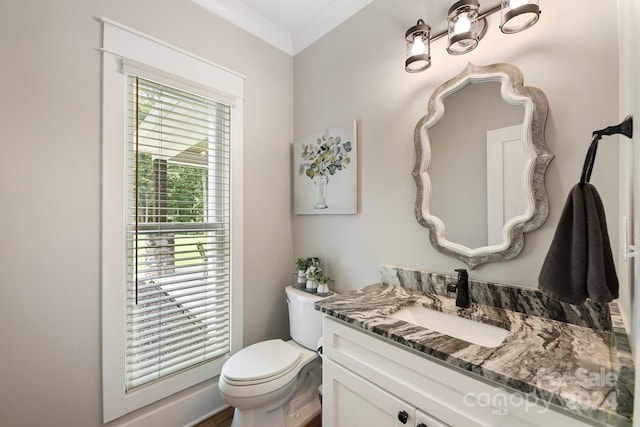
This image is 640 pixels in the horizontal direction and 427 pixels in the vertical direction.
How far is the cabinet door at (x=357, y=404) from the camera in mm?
886

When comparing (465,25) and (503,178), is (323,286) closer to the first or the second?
(503,178)

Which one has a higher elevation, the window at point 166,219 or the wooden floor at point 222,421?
the window at point 166,219

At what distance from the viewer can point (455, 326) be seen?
3.56ft

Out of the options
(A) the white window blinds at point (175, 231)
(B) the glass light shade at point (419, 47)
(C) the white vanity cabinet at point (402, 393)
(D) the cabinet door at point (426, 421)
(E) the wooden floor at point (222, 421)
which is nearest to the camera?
(C) the white vanity cabinet at point (402, 393)

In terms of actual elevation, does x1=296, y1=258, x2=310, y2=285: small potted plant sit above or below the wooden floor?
above

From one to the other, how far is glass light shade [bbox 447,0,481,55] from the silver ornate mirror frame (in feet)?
0.38

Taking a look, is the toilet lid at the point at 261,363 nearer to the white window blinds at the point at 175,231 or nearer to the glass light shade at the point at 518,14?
the white window blinds at the point at 175,231

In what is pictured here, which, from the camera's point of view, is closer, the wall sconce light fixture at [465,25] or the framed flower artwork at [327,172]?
the wall sconce light fixture at [465,25]

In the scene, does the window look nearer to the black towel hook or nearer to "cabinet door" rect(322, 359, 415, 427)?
"cabinet door" rect(322, 359, 415, 427)

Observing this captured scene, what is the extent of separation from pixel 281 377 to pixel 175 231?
1.01m

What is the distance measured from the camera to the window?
52.4 inches

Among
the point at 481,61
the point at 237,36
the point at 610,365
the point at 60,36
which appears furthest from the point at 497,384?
the point at 237,36

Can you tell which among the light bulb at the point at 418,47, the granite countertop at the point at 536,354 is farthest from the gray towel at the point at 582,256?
the light bulb at the point at 418,47

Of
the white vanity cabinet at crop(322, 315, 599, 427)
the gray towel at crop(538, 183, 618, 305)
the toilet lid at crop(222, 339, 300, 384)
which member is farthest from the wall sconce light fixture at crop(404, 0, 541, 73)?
the toilet lid at crop(222, 339, 300, 384)
